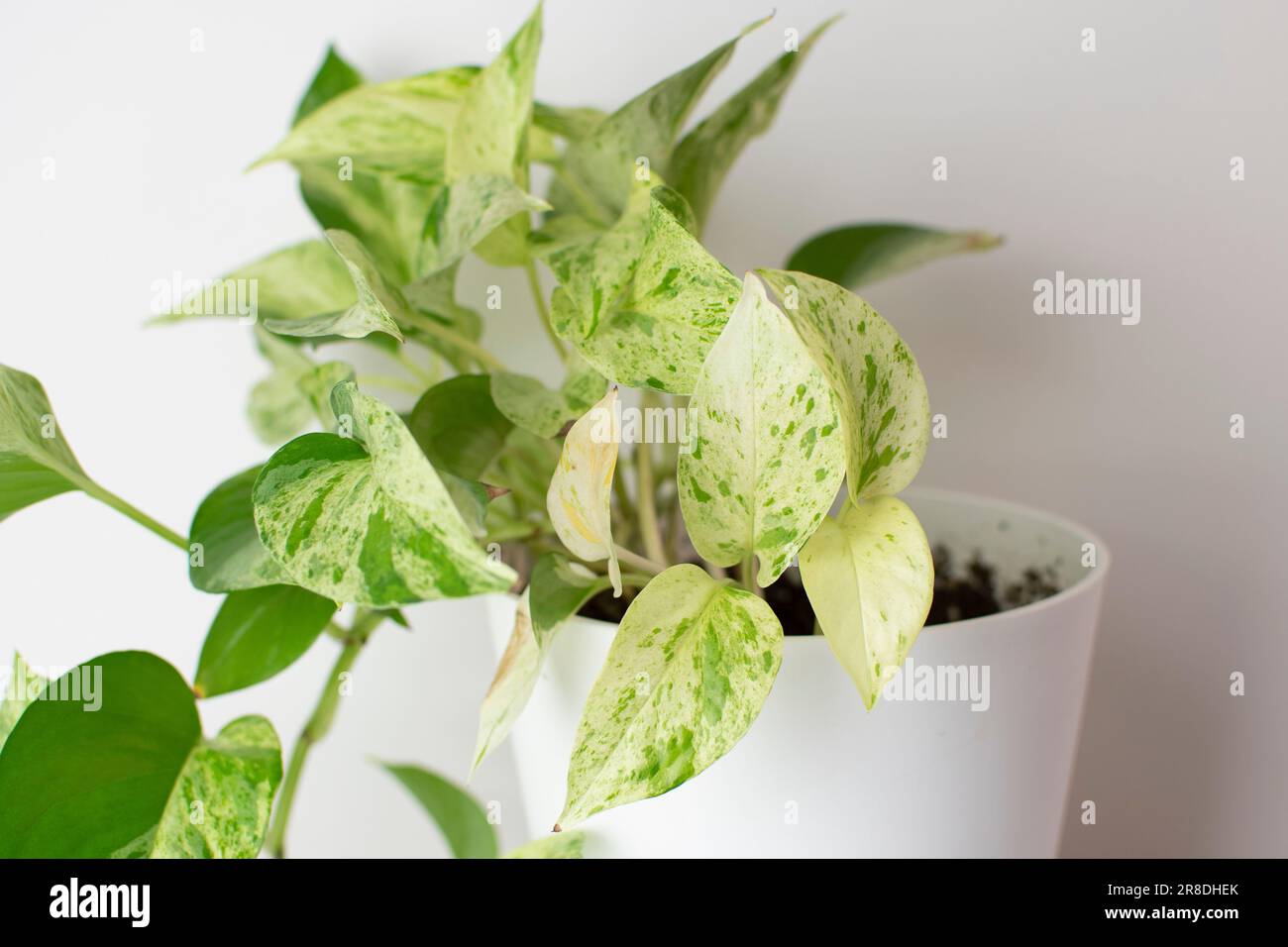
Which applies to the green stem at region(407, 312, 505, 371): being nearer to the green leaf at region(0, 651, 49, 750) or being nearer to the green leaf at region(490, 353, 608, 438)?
the green leaf at region(490, 353, 608, 438)

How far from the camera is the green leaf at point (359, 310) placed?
39 centimetres

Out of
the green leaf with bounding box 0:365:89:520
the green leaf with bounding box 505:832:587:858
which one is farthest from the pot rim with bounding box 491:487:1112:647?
the green leaf with bounding box 0:365:89:520

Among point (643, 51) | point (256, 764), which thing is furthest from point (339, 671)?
point (643, 51)

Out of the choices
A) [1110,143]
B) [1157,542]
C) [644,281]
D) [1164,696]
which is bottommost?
[1164,696]

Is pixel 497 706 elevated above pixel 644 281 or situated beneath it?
situated beneath

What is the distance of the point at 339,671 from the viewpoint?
0.55 m

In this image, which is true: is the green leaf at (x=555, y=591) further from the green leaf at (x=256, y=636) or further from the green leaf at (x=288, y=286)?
the green leaf at (x=288, y=286)

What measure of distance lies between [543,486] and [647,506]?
0.08 metres

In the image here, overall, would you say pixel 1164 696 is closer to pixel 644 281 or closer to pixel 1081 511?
pixel 1081 511

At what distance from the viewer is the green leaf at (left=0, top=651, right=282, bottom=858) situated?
421mm

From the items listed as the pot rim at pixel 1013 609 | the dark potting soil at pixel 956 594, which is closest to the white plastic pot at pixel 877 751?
the pot rim at pixel 1013 609

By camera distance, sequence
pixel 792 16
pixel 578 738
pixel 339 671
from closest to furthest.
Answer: pixel 578 738, pixel 339 671, pixel 792 16

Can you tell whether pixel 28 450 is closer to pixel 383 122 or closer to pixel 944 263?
pixel 383 122

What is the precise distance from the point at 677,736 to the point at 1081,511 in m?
0.49
